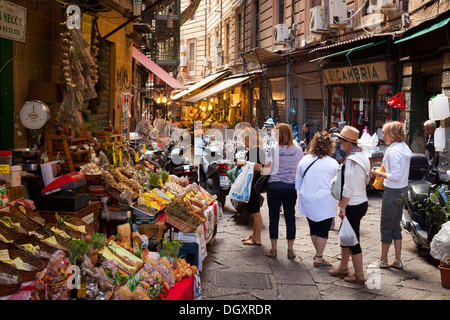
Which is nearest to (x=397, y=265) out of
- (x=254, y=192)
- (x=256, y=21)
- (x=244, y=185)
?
(x=254, y=192)

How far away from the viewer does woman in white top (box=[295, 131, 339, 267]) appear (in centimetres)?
652

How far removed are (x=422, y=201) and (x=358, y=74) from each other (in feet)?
27.5

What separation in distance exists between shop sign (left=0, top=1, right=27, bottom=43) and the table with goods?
1.91 metres

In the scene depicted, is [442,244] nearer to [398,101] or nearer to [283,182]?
[283,182]

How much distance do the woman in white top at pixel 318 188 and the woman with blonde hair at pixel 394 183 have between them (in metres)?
0.66

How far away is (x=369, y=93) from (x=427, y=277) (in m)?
9.51

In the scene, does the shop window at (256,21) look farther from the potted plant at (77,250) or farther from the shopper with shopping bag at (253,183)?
the potted plant at (77,250)

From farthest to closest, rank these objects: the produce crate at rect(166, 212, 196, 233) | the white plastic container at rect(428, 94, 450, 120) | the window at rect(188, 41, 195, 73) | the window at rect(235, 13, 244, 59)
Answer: the window at rect(188, 41, 195, 73) → the window at rect(235, 13, 244, 59) → the white plastic container at rect(428, 94, 450, 120) → the produce crate at rect(166, 212, 196, 233)

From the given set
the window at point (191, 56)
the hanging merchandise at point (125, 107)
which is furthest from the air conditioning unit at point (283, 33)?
the window at point (191, 56)

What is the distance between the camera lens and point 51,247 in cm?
452

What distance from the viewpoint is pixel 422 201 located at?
698cm

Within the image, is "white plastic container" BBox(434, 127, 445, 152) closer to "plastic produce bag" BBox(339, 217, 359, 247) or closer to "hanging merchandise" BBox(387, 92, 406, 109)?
"hanging merchandise" BBox(387, 92, 406, 109)

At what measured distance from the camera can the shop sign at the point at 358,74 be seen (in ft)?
43.8

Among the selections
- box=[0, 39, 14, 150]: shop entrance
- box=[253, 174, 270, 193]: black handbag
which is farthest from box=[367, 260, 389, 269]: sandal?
box=[0, 39, 14, 150]: shop entrance
